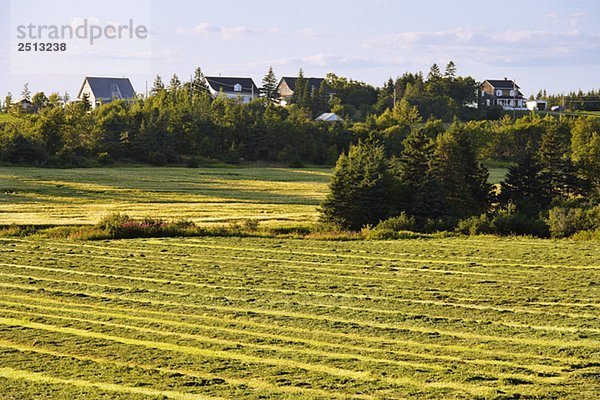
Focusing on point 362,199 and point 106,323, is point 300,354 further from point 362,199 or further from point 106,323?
point 362,199

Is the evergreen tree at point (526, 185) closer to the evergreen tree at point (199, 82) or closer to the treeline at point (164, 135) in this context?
the treeline at point (164, 135)

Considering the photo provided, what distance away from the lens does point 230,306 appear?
18.7 m

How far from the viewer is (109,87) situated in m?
123

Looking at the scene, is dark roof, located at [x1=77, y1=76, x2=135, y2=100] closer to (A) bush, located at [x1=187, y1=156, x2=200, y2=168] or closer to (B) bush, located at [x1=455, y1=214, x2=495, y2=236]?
(A) bush, located at [x1=187, y1=156, x2=200, y2=168]

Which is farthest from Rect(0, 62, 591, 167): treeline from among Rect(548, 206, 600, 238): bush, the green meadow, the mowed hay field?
the mowed hay field

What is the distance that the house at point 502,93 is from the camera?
12719cm

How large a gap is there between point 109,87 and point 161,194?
76407 millimetres

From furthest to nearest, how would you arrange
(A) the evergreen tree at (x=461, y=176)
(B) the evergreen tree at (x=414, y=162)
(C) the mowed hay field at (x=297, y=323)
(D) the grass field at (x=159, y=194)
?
(A) the evergreen tree at (x=461, y=176), (D) the grass field at (x=159, y=194), (B) the evergreen tree at (x=414, y=162), (C) the mowed hay field at (x=297, y=323)

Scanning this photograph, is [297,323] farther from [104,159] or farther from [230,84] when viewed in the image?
[230,84]

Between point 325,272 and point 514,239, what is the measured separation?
11.8m

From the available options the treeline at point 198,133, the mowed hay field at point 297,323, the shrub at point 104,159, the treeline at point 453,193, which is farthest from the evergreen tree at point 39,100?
the mowed hay field at point 297,323

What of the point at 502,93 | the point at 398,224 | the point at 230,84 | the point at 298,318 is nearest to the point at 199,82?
the point at 230,84

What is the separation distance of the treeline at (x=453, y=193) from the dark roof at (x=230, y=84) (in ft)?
254

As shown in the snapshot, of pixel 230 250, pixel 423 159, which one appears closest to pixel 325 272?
pixel 230 250
